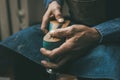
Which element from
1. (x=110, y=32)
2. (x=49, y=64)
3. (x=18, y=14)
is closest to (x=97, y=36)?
(x=110, y=32)

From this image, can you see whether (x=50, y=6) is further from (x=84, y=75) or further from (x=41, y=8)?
(x=41, y=8)

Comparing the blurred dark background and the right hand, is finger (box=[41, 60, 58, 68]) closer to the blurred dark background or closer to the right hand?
the right hand

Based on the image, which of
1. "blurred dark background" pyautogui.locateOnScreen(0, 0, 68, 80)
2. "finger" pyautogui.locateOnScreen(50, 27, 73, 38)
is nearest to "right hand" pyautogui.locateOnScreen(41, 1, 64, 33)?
"finger" pyautogui.locateOnScreen(50, 27, 73, 38)

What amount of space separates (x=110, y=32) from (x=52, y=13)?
25 centimetres

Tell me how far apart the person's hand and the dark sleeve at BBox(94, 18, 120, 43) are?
0.02 meters

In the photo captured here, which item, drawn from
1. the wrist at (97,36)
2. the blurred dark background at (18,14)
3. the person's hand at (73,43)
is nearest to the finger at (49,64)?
the person's hand at (73,43)

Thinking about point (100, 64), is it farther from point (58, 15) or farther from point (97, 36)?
point (58, 15)

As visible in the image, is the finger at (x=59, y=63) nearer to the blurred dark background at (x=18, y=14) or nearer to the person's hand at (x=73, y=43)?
the person's hand at (x=73, y=43)

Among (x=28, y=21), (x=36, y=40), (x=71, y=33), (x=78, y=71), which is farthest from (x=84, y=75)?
(x=28, y=21)

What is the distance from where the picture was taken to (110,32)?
2.80 ft

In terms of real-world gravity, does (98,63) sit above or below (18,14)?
above

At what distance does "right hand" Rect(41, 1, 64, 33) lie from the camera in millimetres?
971

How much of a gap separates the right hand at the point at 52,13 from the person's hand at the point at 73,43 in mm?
130

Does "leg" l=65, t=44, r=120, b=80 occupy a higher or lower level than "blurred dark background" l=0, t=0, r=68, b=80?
higher
